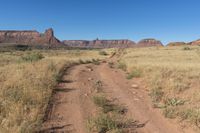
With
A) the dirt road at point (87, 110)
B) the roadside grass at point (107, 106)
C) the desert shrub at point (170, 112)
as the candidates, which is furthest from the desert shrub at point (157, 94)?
the roadside grass at point (107, 106)

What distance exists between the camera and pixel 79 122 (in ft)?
22.0

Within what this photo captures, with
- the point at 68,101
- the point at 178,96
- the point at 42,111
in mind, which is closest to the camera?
the point at 42,111

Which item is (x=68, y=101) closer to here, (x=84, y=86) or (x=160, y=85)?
(x=84, y=86)

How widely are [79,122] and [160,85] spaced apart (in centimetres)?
604

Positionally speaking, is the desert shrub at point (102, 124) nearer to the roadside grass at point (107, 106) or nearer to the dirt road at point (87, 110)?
the dirt road at point (87, 110)

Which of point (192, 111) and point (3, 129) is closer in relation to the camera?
point (3, 129)

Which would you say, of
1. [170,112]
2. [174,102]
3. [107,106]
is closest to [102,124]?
[107,106]

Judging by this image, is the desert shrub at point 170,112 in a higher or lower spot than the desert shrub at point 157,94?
lower

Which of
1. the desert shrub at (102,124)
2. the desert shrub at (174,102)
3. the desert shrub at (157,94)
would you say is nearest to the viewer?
the desert shrub at (102,124)

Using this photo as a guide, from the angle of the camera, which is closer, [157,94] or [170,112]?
A: [170,112]

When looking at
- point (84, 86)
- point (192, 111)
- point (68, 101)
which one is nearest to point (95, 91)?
point (84, 86)

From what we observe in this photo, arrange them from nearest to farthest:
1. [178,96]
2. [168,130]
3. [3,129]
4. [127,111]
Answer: [3,129] < [168,130] < [127,111] < [178,96]

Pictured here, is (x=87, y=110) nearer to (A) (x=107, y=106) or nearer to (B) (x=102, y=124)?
(A) (x=107, y=106)

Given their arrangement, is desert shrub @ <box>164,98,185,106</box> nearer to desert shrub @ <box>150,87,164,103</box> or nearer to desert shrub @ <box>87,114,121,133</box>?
desert shrub @ <box>150,87,164,103</box>
